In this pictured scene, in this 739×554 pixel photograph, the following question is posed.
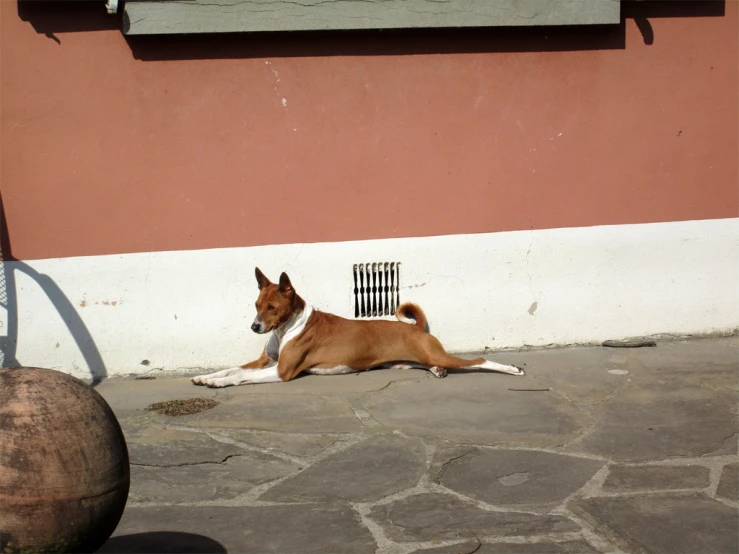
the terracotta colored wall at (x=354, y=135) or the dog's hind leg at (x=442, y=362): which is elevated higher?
the terracotta colored wall at (x=354, y=135)

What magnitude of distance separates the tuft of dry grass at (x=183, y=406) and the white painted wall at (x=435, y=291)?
0.85 metres

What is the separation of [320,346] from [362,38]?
8.30ft

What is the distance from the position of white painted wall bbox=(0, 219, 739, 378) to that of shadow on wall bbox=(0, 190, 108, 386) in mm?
17

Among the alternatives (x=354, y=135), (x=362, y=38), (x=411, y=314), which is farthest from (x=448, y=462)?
(x=362, y=38)

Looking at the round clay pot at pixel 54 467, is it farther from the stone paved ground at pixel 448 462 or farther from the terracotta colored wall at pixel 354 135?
the terracotta colored wall at pixel 354 135

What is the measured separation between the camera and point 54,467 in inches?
137

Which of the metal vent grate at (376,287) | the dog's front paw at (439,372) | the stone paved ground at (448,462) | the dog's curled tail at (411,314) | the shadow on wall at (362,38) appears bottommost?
the stone paved ground at (448,462)

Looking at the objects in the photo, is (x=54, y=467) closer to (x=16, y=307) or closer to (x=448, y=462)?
(x=448, y=462)

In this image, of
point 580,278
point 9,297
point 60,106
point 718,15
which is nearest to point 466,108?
point 580,278

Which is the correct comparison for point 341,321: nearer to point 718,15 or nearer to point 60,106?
point 60,106

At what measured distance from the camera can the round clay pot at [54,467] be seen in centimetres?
344

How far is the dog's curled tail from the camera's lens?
7.59m

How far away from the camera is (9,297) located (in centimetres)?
720

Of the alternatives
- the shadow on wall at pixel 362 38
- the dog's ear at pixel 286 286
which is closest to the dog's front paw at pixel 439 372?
the dog's ear at pixel 286 286
